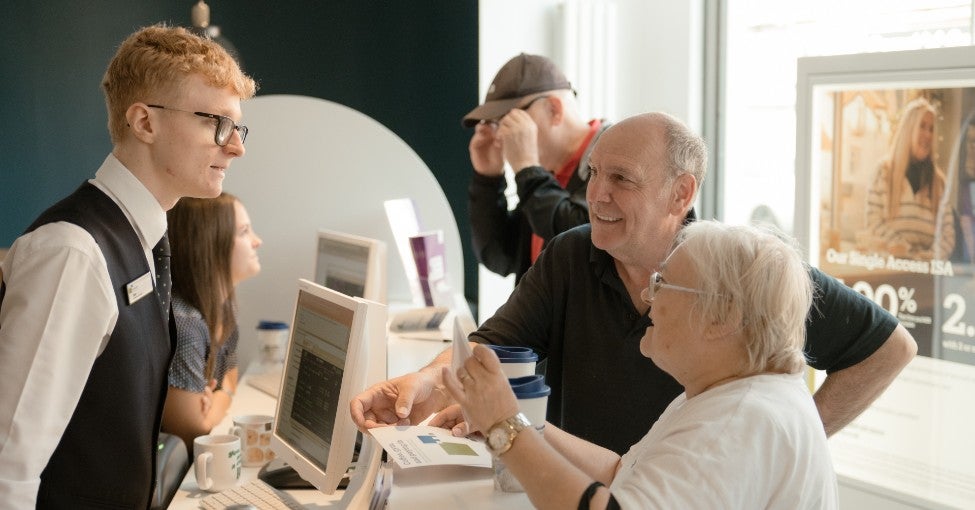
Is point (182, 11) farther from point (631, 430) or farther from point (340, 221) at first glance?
point (631, 430)

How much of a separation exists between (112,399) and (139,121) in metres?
0.52

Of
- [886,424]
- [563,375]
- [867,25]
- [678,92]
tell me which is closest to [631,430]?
[563,375]

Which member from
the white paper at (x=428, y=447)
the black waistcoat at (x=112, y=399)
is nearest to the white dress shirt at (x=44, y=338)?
the black waistcoat at (x=112, y=399)

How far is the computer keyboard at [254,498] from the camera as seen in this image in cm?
207

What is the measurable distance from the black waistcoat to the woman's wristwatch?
76 cm

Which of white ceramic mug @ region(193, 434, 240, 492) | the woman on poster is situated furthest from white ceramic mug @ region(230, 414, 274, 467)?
the woman on poster

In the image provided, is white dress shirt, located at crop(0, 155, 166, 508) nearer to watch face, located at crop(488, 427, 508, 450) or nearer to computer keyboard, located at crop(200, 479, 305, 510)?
computer keyboard, located at crop(200, 479, 305, 510)

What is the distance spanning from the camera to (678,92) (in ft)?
13.8

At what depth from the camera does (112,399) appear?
1804 millimetres

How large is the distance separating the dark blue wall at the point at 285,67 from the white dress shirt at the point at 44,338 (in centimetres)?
329

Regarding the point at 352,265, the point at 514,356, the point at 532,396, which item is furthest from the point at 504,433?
the point at 352,265

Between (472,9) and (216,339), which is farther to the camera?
(472,9)

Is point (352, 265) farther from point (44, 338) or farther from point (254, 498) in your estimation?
point (44, 338)

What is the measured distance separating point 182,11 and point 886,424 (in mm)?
3751
